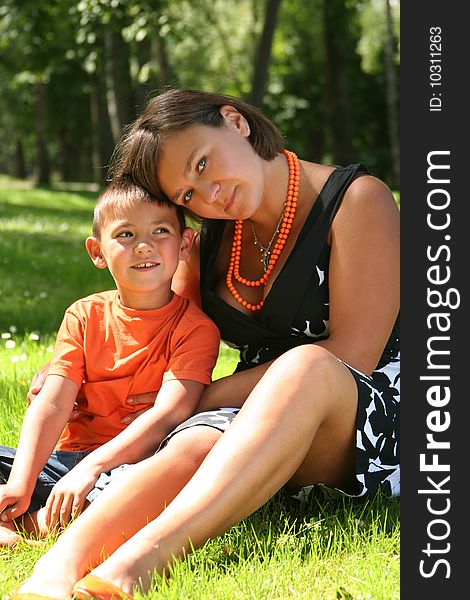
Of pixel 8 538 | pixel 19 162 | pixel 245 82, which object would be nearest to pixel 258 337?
pixel 8 538

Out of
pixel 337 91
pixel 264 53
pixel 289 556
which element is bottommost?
pixel 289 556

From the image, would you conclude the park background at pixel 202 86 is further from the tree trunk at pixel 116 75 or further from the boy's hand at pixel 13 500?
the boy's hand at pixel 13 500

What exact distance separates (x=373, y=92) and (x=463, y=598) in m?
38.2

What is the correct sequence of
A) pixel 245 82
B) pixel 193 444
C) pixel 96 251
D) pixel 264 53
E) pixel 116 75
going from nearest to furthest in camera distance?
1. pixel 193 444
2. pixel 96 251
3. pixel 264 53
4. pixel 116 75
5. pixel 245 82

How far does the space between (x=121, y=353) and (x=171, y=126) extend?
81cm

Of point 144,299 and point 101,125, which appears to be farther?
point 101,125

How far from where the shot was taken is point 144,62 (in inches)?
623

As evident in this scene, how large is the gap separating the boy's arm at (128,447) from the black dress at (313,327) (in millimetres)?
122

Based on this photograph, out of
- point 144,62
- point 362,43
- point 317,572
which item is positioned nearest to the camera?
point 317,572

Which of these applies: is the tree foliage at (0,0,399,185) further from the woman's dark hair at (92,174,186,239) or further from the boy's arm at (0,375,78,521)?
the boy's arm at (0,375,78,521)

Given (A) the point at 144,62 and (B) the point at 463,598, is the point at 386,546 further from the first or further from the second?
(A) the point at 144,62

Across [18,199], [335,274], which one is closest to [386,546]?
[335,274]

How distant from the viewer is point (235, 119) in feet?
11.4

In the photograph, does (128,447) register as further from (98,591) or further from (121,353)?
(98,591)
